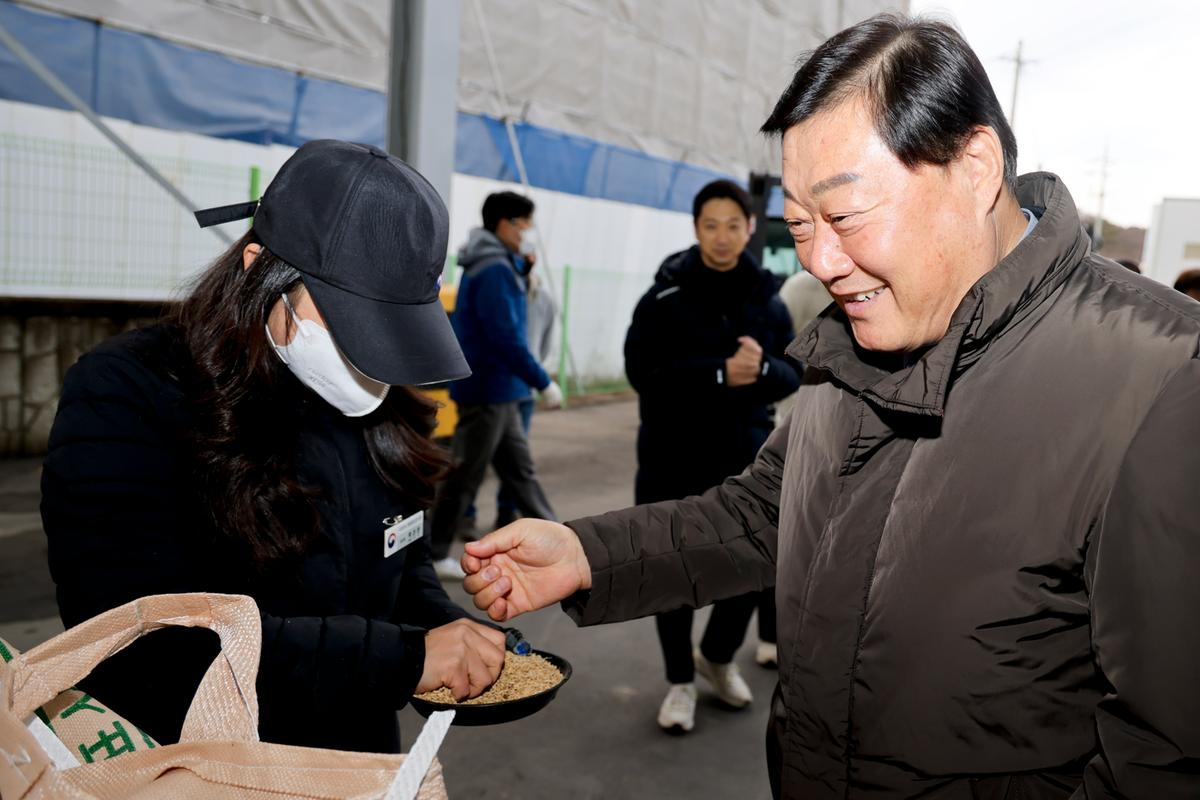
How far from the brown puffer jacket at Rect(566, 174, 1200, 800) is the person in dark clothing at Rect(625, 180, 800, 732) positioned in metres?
2.06

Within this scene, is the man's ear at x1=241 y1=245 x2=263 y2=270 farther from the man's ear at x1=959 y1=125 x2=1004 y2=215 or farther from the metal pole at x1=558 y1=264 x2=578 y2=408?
the metal pole at x1=558 y1=264 x2=578 y2=408

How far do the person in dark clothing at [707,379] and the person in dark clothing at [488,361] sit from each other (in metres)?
1.48

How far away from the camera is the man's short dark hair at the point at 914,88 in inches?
45.3

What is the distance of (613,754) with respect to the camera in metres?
3.26

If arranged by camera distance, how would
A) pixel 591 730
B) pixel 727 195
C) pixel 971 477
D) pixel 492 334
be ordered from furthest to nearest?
pixel 492 334 < pixel 727 195 < pixel 591 730 < pixel 971 477

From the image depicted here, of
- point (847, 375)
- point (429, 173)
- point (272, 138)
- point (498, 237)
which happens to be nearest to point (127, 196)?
point (272, 138)

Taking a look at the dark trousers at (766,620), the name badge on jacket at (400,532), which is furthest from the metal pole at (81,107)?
the name badge on jacket at (400,532)

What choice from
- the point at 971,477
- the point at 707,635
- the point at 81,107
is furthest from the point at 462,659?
the point at 81,107

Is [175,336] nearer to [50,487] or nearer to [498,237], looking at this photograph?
[50,487]

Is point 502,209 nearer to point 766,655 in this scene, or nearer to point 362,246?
point 766,655

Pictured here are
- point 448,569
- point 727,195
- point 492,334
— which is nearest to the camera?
point 727,195

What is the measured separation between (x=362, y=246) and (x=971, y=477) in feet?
3.17

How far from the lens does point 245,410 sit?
4.86 ft

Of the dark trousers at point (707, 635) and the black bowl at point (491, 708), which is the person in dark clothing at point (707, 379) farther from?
the black bowl at point (491, 708)
